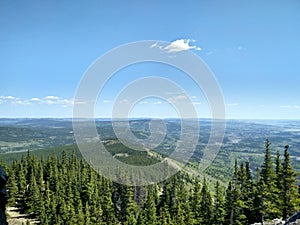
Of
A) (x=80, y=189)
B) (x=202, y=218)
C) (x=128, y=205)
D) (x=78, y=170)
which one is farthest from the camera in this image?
(x=78, y=170)

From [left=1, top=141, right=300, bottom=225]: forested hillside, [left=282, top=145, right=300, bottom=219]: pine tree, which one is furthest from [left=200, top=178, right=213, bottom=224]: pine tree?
[left=282, top=145, right=300, bottom=219]: pine tree

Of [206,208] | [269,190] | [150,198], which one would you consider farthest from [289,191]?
[150,198]

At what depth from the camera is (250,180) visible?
6053 cm

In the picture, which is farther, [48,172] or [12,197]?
[48,172]

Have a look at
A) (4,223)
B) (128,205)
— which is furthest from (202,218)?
(4,223)

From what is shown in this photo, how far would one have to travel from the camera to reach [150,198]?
7938 cm

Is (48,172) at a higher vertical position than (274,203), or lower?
lower

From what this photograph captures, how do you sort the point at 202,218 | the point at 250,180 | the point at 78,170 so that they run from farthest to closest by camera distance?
the point at 78,170 < the point at 202,218 < the point at 250,180

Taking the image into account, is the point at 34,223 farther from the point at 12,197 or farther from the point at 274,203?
the point at 274,203

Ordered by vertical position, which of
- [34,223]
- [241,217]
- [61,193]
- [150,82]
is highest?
[150,82]

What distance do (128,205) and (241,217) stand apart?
44713mm

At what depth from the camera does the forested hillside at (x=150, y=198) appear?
160 ft

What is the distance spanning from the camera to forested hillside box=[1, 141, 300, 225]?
160ft

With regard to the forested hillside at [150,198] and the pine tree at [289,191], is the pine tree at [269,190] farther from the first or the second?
the pine tree at [289,191]
